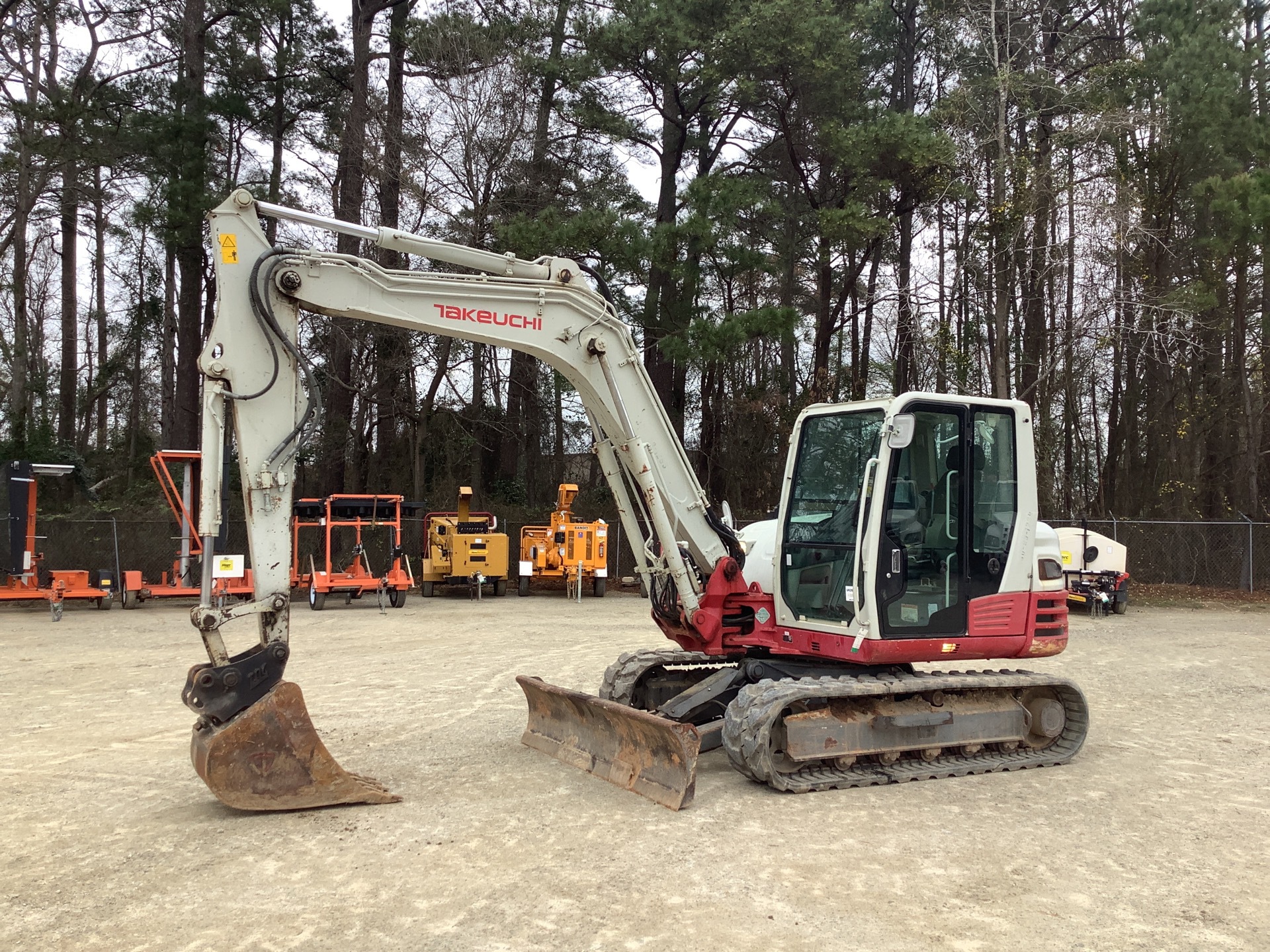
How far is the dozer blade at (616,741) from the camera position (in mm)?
5672

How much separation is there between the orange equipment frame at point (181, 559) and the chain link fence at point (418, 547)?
2.50 m

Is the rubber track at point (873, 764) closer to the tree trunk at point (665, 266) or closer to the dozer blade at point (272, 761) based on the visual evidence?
the dozer blade at point (272, 761)

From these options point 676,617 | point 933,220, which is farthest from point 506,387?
point 676,617

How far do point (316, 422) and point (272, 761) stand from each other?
1.96 m

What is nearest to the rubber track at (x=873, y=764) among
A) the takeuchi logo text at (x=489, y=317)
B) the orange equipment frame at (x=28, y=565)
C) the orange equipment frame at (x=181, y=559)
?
the takeuchi logo text at (x=489, y=317)

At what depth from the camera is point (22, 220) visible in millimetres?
23406

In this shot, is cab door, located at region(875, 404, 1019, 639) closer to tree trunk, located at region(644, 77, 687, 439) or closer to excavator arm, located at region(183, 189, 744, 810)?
excavator arm, located at region(183, 189, 744, 810)

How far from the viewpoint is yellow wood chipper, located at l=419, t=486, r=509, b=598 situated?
19375mm

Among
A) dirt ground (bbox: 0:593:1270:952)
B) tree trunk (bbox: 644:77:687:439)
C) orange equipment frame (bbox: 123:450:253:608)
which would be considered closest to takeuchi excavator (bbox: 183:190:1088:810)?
dirt ground (bbox: 0:593:1270:952)

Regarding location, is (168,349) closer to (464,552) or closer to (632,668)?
(464,552)

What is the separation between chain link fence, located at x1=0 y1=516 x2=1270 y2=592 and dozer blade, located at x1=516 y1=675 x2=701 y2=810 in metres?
15.1

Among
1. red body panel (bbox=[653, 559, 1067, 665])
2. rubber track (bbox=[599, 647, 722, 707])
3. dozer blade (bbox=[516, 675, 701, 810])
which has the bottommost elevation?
dozer blade (bbox=[516, 675, 701, 810])

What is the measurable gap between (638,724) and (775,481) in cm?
2254

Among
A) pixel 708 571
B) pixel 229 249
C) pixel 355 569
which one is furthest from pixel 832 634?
pixel 355 569
